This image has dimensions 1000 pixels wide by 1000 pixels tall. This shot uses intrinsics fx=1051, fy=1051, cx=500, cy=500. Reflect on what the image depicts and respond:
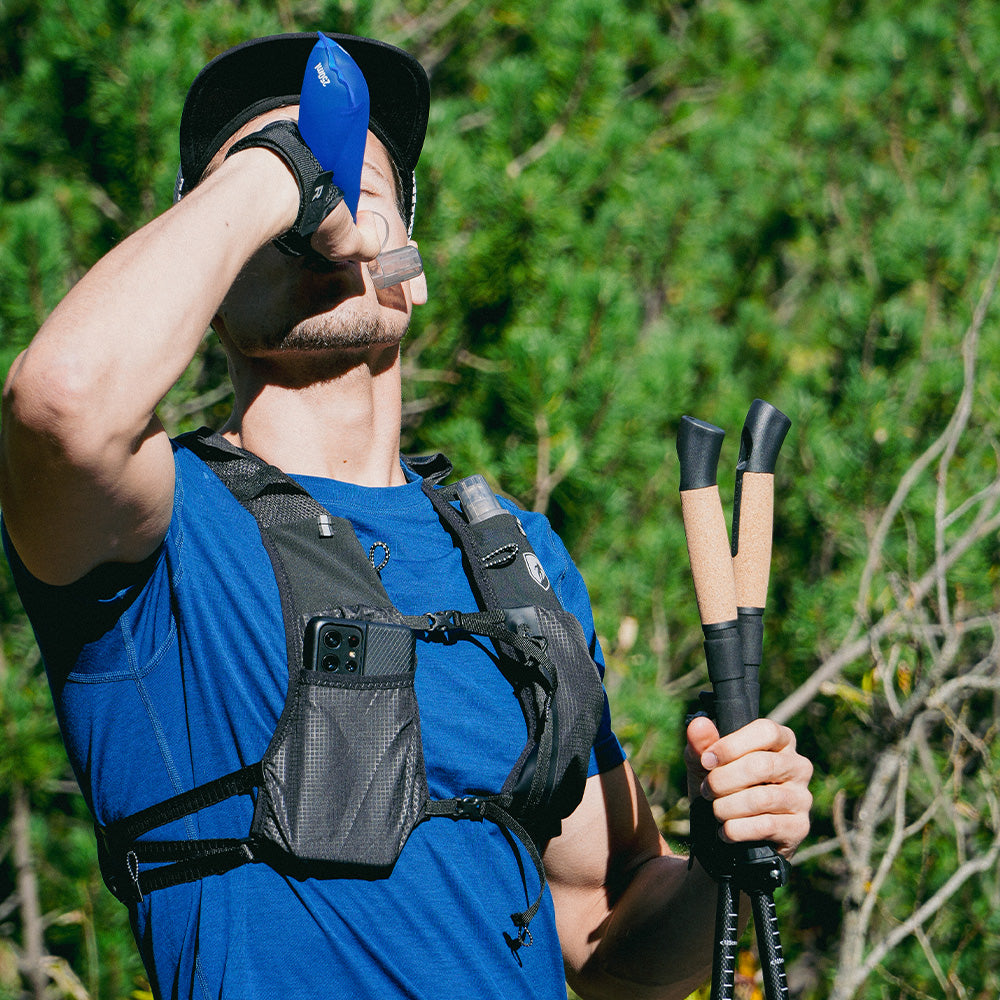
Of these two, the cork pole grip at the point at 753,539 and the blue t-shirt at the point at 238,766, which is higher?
the cork pole grip at the point at 753,539

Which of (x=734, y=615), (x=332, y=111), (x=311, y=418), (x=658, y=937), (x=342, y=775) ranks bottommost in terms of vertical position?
(x=658, y=937)

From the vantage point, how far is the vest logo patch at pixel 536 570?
147 cm

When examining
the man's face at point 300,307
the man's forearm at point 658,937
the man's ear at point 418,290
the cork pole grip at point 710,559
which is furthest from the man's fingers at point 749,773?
the man's ear at point 418,290

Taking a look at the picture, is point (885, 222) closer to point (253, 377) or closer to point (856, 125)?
point (856, 125)

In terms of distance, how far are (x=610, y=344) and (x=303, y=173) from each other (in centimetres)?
183

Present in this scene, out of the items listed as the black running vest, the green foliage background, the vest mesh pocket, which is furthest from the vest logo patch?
the green foliage background

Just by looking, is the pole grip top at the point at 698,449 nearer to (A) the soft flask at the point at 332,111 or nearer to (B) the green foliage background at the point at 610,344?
(A) the soft flask at the point at 332,111

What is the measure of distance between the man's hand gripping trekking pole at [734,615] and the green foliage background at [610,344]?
153 centimetres

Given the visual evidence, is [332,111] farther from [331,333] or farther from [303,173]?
[331,333]

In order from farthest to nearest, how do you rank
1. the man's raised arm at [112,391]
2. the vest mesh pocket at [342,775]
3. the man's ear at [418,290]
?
1. the man's ear at [418,290]
2. the vest mesh pocket at [342,775]
3. the man's raised arm at [112,391]

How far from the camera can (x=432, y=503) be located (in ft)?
5.16

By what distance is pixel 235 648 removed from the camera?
1196 mm

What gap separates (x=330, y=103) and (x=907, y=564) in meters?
2.55

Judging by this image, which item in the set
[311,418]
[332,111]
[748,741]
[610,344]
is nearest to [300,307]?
[311,418]
